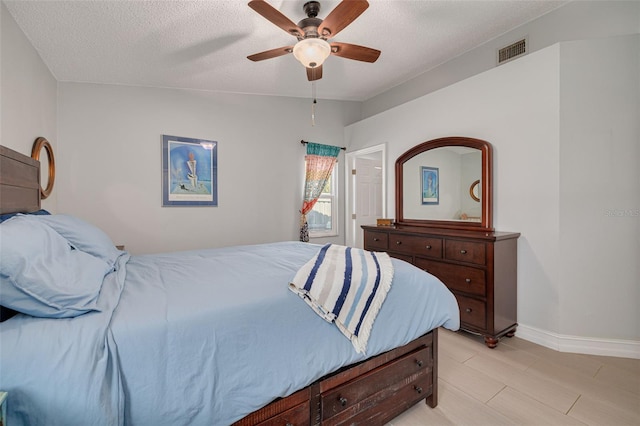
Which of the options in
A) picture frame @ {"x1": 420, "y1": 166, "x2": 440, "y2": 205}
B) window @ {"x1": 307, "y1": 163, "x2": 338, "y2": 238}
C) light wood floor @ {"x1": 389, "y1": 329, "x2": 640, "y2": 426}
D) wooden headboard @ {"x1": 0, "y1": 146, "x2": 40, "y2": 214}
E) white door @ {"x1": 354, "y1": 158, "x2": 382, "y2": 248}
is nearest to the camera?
wooden headboard @ {"x1": 0, "y1": 146, "x2": 40, "y2": 214}

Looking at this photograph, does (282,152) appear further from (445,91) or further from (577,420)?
(577,420)

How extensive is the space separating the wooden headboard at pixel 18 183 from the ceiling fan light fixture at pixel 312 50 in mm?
1797

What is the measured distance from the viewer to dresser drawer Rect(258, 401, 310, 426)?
45.4 inches

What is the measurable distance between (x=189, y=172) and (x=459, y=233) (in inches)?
120

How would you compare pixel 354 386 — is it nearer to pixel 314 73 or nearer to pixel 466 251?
pixel 466 251

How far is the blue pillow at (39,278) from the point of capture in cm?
91

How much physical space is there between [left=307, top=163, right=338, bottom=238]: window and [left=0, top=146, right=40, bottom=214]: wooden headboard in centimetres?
313

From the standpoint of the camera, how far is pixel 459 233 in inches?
108

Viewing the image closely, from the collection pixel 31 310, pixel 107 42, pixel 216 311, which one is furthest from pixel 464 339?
pixel 107 42

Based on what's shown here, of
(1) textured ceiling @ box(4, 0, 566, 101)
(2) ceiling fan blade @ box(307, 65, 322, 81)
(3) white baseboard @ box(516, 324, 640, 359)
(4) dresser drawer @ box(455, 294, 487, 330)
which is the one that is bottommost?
(3) white baseboard @ box(516, 324, 640, 359)

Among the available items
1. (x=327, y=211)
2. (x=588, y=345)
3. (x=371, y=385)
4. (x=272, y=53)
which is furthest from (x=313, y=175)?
(x=588, y=345)

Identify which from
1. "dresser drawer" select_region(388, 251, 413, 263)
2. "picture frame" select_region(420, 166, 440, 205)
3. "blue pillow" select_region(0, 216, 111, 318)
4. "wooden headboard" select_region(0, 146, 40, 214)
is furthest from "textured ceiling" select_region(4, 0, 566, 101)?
"dresser drawer" select_region(388, 251, 413, 263)

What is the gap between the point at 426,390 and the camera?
169 centimetres

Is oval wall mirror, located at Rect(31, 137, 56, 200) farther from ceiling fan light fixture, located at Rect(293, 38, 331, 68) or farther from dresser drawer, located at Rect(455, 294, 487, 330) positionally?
dresser drawer, located at Rect(455, 294, 487, 330)
